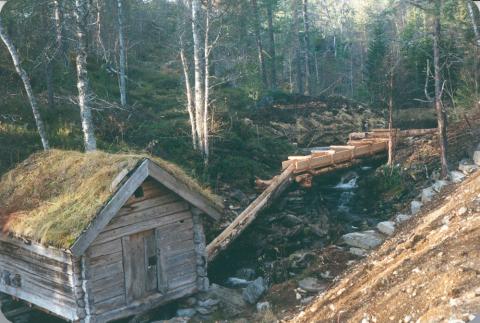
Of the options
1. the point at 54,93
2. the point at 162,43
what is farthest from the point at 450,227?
the point at 162,43

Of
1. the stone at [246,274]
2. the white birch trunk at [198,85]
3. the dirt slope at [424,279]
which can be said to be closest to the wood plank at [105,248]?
the dirt slope at [424,279]

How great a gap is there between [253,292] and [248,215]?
4174 millimetres

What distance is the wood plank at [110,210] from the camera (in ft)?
33.9

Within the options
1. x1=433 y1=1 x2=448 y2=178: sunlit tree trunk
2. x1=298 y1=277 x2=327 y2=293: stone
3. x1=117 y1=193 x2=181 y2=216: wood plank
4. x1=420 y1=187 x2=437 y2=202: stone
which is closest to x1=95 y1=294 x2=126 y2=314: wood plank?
x1=117 y1=193 x2=181 y2=216: wood plank

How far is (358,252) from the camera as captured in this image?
1469 cm

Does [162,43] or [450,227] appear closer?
[450,227]

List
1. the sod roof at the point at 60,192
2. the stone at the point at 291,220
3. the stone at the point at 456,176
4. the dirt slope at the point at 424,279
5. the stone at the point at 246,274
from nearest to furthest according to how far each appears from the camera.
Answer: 1. the dirt slope at the point at 424,279
2. the sod roof at the point at 60,192
3. the stone at the point at 246,274
4. the stone at the point at 456,176
5. the stone at the point at 291,220

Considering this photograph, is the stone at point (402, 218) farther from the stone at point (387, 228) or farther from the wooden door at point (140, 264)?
the wooden door at point (140, 264)

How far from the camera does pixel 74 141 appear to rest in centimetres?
2050

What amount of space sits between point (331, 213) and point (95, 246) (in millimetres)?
10819

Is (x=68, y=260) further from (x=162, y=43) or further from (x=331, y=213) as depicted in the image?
(x=162, y=43)

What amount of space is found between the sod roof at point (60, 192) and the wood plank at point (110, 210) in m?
0.09

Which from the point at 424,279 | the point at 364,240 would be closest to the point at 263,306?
the point at 364,240

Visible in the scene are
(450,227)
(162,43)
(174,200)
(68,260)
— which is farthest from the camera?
(162,43)
